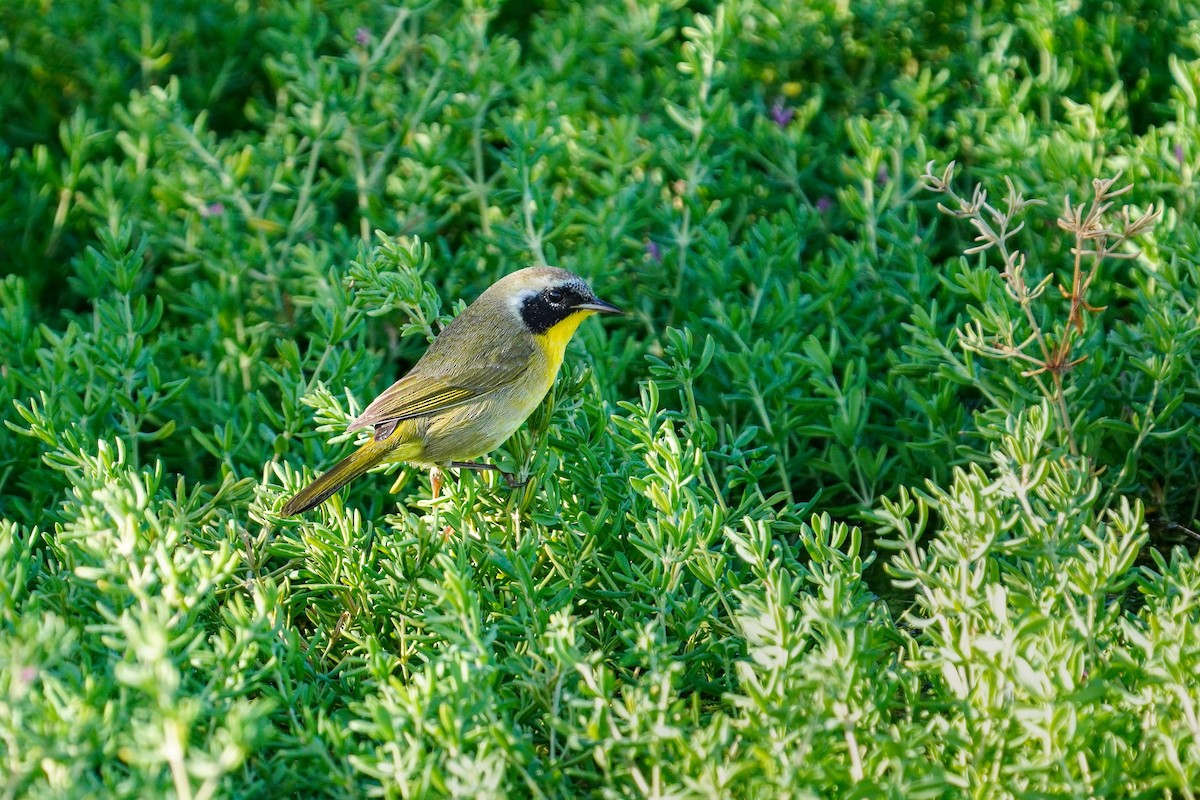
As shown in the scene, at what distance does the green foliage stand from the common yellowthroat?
130 millimetres

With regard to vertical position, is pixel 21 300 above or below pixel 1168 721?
above

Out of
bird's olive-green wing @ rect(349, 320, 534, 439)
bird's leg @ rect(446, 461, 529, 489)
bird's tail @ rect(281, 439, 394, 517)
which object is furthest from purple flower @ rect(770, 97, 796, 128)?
bird's tail @ rect(281, 439, 394, 517)

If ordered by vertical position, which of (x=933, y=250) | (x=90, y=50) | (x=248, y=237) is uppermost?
(x=90, y=50)

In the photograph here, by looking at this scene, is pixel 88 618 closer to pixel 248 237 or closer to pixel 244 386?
pixel 244 386

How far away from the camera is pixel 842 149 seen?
6008mm

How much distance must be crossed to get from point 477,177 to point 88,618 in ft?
9.02

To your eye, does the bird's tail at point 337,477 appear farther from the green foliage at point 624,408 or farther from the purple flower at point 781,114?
the purple flower at point 781,114

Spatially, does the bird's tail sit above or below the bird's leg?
above

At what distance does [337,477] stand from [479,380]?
65cm

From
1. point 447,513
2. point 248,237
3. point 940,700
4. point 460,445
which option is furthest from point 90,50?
point 940,700

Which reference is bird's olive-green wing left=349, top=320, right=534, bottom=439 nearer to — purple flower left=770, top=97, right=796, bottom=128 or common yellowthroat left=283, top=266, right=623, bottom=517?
common yellowthroat left=283, top=266, right=623, bottom=517

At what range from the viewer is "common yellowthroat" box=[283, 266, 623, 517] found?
4082 millimetres

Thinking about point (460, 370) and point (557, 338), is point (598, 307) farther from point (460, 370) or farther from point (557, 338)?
point (460, 370)

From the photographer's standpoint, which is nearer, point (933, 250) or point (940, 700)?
point (940, 700)
